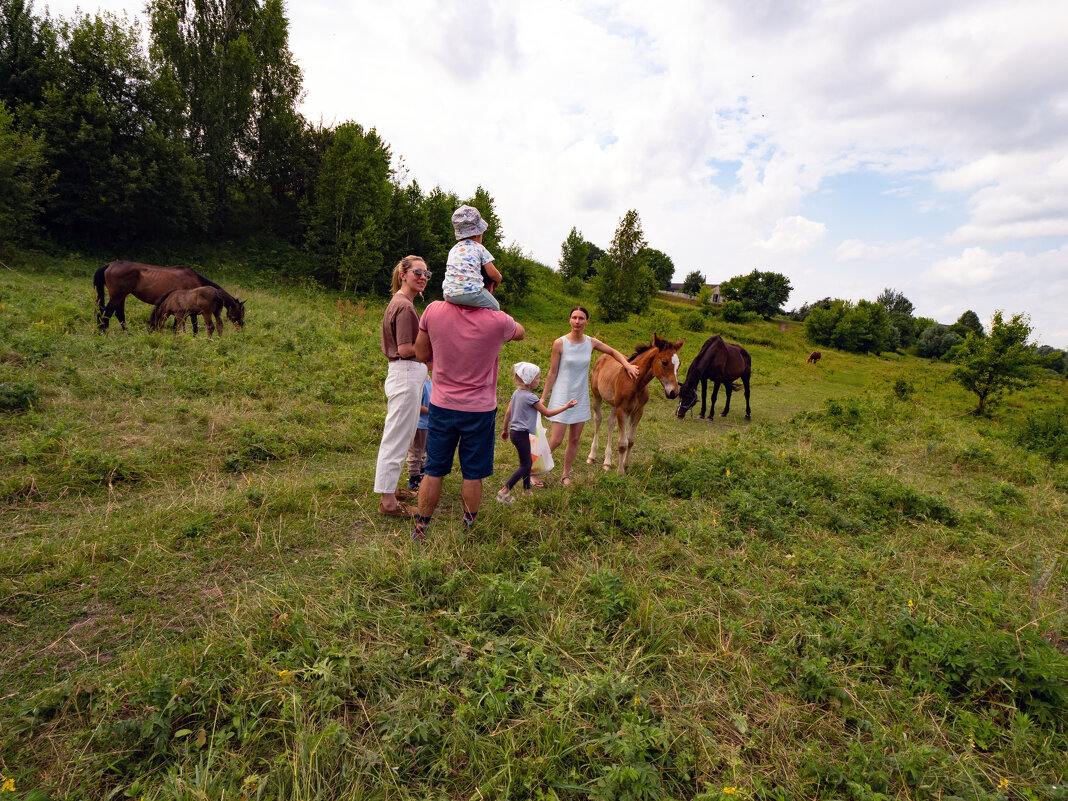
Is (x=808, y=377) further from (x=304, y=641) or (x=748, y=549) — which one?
(x=304, y=641)

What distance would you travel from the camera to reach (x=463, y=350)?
11.8ft

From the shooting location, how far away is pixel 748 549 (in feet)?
13.8

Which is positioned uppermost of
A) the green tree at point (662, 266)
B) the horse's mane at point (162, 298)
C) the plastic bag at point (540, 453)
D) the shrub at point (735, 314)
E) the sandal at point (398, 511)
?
the green tree at point (662, 266)

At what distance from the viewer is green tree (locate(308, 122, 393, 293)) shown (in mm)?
24297

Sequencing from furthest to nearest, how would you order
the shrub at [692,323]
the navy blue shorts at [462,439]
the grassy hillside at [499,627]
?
the shrub at [692,323]
the navy blue shorts at [462,439]
the grassy hillside at [499,627]

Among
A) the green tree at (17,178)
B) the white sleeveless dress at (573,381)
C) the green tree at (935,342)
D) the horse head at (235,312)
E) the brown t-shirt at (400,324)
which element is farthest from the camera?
the green tree at (935,342)

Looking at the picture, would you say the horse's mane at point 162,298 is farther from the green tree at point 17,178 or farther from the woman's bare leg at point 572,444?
the woman's bare leg at point 572,444

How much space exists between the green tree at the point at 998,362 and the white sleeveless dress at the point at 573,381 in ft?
67.5

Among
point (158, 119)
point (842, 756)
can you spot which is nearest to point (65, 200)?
point (158, 119)

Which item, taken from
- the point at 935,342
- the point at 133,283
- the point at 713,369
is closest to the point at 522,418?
the point at 713,369

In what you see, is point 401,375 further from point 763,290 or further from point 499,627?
point 763,290

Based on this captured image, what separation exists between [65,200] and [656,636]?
1140 inches

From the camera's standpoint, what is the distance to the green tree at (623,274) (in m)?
30.0

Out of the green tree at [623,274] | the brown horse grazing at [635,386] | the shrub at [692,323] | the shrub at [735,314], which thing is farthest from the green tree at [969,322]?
the brown horse grazing at [635,386]
